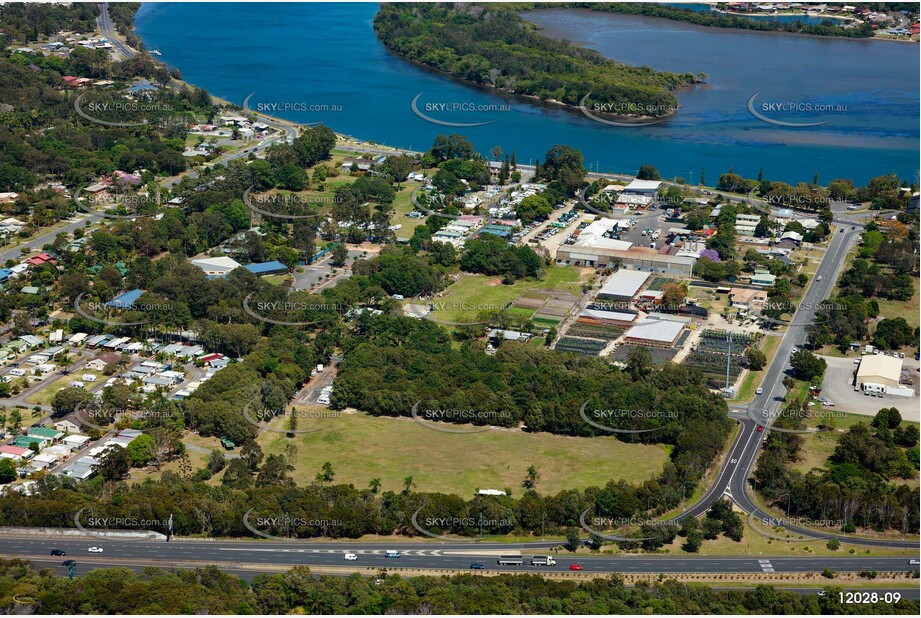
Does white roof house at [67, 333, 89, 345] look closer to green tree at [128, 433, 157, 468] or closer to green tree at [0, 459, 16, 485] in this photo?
green tree at [128, 433, 157, 468]

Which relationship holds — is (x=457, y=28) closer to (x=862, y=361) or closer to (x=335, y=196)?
(x=335, y=196)

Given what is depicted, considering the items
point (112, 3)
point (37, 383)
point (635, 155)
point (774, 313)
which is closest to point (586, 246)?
point (774, 313)

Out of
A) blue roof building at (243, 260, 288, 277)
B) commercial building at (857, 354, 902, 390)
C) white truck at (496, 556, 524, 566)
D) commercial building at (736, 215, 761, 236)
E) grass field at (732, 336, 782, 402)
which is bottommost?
blue roof building at (243, 260, 288, 277)

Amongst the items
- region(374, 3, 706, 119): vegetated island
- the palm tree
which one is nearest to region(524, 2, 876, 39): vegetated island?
region(374, 3, 706, 119): vegetated island

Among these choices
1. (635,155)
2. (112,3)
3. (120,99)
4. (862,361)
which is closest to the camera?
(862,361)

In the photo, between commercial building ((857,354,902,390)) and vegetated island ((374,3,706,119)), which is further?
vegetated island ((374,3,706,119))
